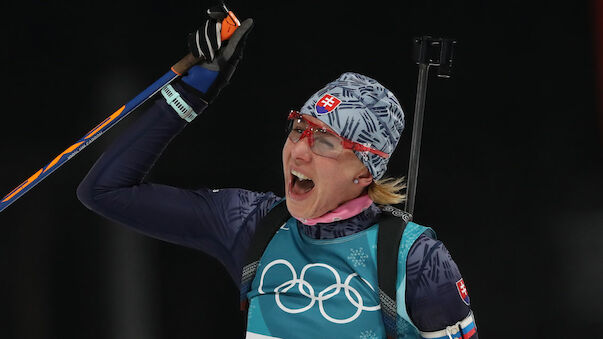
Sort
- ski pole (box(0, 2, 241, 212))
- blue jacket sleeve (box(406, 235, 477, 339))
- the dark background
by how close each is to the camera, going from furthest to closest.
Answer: the dark background
ski pole (box(0, 2, 241, 212))
blue jacket sleeve (box(406, 235, 477, 339))

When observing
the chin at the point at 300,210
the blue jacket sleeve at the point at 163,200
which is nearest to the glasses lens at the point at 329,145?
the chin at the point at 300,210

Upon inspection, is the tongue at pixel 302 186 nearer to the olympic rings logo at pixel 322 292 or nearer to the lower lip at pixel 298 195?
the lower lip at pixel 298 195

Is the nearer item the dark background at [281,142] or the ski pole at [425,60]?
the ski pole at [425,60]

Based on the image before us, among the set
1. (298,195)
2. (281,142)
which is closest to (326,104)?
(298,195)

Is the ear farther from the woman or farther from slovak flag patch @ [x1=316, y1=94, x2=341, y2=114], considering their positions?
slovak flag patch @ [x1=316, y1=94, x2=341, y2=114]

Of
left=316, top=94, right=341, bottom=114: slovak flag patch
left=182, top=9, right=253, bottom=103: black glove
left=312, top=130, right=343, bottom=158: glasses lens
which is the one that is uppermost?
left=182, top=9, right=253, bottom=103: black glove

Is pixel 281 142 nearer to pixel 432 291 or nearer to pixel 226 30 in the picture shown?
pixel 226 30

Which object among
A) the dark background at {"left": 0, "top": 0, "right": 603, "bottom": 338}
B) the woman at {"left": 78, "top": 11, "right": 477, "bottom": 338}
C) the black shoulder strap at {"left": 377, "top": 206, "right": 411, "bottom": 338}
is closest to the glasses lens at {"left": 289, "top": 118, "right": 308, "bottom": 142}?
the woman at {"left": 78, "top": 11, "right": 477, "bottom": 338}

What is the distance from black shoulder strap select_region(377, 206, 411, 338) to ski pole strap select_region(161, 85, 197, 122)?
42 cm

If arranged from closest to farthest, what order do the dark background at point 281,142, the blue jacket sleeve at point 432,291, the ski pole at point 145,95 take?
1. the blue jacket sleeve at point 432,291
2. the ski pole at point 145,95
3. the dark background at point 281,142

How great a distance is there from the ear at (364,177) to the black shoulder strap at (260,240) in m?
0.16

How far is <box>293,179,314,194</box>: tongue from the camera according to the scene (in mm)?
1504

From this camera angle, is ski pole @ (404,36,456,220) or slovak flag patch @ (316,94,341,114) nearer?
slovak flag patch @ (316,94,341,114)

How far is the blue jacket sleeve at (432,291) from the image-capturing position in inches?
55.9
